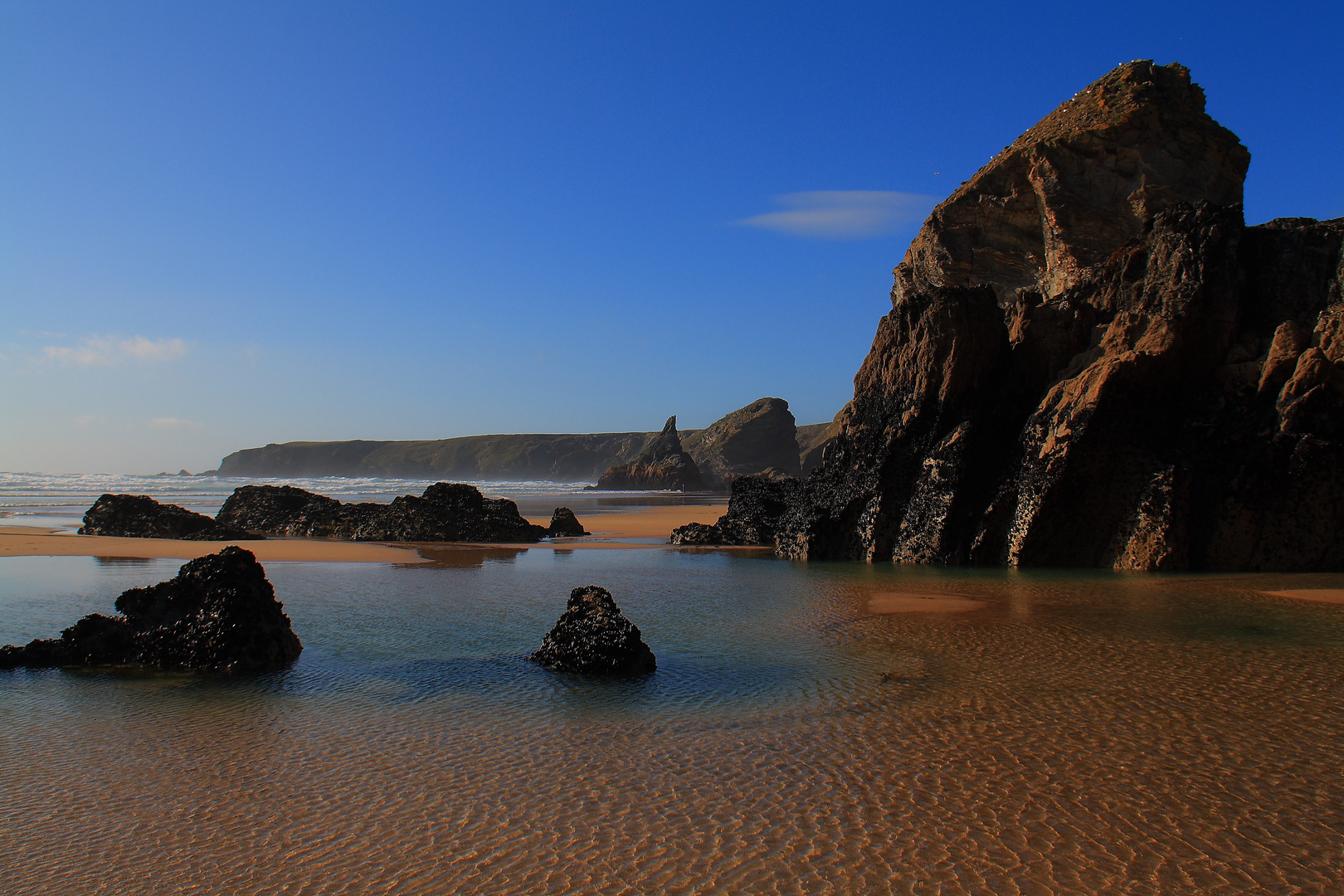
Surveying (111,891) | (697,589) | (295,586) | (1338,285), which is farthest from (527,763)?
(1338,285)

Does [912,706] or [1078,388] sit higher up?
[1078,388]

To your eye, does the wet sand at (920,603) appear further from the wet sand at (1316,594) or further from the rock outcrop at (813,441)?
the rock outcrop at (813,441)

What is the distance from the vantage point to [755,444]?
311 ft

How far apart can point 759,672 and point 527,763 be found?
2594 millimetres

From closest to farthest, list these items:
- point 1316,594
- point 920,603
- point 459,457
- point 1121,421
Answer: point 920,603 → point 1316,594 → point 1121,421 → point 459,457

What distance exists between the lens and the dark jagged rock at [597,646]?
6.70 meters

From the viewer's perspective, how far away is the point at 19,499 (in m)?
41.3

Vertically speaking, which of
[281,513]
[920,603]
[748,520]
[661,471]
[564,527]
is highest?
[661,471]

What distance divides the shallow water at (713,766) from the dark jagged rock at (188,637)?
0.31 m

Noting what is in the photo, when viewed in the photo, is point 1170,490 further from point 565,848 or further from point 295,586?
point 295,586

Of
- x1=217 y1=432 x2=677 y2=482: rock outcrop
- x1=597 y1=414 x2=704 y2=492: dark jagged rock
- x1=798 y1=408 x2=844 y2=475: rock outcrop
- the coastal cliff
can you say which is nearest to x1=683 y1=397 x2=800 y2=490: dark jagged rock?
x1=798 y1=408 x2=844 y2=475: rock outcrop

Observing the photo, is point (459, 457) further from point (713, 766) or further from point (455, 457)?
point (713, 766)

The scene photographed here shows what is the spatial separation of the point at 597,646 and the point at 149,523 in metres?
18.3

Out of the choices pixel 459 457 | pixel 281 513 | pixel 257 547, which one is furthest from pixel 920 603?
pixel 459 457
